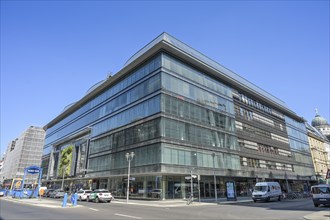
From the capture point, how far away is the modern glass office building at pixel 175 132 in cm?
3609

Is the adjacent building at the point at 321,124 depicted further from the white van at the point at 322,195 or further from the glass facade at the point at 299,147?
the white van at the point at 322,195

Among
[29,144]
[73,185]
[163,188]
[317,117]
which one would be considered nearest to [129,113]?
[163,188]

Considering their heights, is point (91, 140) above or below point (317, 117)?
below

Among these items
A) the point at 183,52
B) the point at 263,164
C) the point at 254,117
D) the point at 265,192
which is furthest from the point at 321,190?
the point at 254,117

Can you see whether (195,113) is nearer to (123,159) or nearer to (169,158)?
(169,158)

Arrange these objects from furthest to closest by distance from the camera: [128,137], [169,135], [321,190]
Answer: [128,137] < [169,135] < [321,190]

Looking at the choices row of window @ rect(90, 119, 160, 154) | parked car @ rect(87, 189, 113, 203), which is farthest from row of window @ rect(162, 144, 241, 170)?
parked car @ rect(87, 189, 113, 203)

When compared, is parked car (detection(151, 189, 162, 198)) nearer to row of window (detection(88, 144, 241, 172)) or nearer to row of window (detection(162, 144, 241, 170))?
row of window (detection(88, 144, 241, 172))

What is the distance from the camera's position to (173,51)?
3969 centimetres

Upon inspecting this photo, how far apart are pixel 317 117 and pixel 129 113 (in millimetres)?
142878

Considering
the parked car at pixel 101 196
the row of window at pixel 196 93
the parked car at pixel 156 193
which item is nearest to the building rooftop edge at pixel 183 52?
the row of window at pixel 196 93

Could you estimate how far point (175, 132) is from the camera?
3653 cm

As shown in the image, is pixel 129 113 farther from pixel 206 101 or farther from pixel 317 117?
pixel 317 117

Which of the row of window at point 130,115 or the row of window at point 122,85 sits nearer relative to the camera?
the row of window at point 130,115
